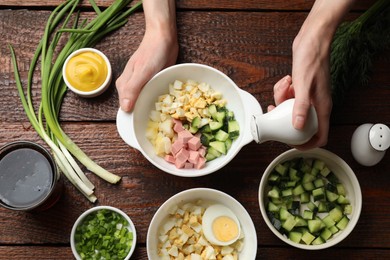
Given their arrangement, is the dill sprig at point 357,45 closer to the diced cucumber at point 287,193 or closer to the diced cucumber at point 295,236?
the diced cucumber at point 287,193

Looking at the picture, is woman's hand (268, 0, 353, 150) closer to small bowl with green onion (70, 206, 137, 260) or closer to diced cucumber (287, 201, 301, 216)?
diced cucumber (287, 201, 301, 216)

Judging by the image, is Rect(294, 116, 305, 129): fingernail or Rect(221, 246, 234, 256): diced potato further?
Rect(221, 246, 234, 256): diced potato

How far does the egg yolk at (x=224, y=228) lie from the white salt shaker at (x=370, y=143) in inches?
18.5

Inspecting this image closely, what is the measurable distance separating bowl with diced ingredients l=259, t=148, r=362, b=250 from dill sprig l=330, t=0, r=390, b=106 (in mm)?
236

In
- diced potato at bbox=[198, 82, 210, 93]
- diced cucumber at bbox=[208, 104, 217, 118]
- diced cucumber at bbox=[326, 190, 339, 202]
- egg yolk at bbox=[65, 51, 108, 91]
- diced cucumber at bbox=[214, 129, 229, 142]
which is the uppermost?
egg yolk at bbox=[65, 51, 108, 91]

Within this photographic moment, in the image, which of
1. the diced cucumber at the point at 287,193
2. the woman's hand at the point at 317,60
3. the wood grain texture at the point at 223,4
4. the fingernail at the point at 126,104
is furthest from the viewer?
the wood grain texture at the point at 223,4

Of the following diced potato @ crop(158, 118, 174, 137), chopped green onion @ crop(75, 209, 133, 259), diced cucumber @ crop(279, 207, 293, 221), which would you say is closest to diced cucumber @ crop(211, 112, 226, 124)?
diced potato @ crop(158, 118, 174, 137)

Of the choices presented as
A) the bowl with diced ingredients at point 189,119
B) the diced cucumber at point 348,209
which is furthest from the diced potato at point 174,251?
the diced cucumber at point 348,209

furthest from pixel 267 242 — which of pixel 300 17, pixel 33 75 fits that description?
pixel 33 75

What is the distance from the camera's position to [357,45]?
5.41 ft

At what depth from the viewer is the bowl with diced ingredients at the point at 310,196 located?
161 centimetres

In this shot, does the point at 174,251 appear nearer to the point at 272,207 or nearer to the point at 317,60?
the point at 272,207

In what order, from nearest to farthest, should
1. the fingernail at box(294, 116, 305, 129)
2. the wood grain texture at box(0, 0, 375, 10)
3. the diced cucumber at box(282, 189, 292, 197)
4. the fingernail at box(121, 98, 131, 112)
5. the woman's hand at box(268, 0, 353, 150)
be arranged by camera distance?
1. the fingernail at box(294, 116, 305, 129)
2. the woman's hand at box(268, 0, 353, 150)
3. the fingernail at box(121, 98, 131, 112)
4. the diced cucumber at box(282, 189, 292, 197)
5. the wood grain texture at box(0, 0, 375, 10)

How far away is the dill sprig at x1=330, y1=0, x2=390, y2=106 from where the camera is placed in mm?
1632
